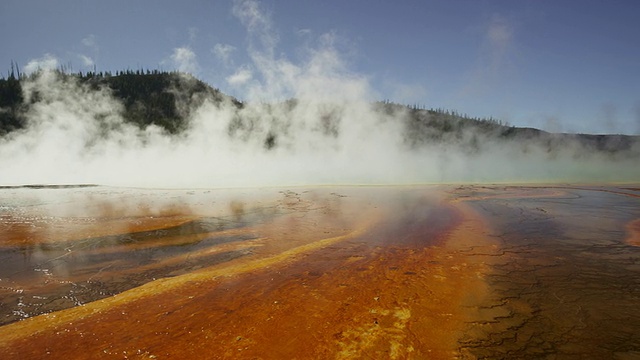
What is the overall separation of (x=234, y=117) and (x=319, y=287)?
40798 mm

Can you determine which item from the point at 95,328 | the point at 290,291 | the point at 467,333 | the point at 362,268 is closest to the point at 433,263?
the point at 362,268

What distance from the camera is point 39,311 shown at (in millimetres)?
3297

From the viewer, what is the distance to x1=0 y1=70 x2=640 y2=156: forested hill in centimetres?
3862

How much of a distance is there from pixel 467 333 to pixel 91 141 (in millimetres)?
31500

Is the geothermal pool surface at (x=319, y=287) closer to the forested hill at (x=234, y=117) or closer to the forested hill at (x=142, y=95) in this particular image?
the forested hill at (x=234, y=117)

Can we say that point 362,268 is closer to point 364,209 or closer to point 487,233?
point 487,233

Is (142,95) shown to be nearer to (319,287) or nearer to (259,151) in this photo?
(259,151)

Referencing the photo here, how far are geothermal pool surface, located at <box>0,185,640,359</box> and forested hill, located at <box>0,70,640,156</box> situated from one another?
28238 mm

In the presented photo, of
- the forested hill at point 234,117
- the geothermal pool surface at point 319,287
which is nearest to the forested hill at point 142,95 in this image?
the forested hill at point 234,117

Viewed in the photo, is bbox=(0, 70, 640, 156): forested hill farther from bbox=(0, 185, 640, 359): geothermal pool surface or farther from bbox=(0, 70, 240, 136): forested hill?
bbox=(0, 185, 640, 359): geothermal pool surface

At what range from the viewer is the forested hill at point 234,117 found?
127 ft

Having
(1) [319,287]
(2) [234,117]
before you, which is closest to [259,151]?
(2) [234,117]

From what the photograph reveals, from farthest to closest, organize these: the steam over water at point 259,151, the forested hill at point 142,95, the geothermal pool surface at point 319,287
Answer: the forested hill at point 142,95 → the steam over water at point 259,151 → the geothermal pool surface at point 319,287

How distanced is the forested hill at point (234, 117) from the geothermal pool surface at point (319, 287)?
92.6ft
